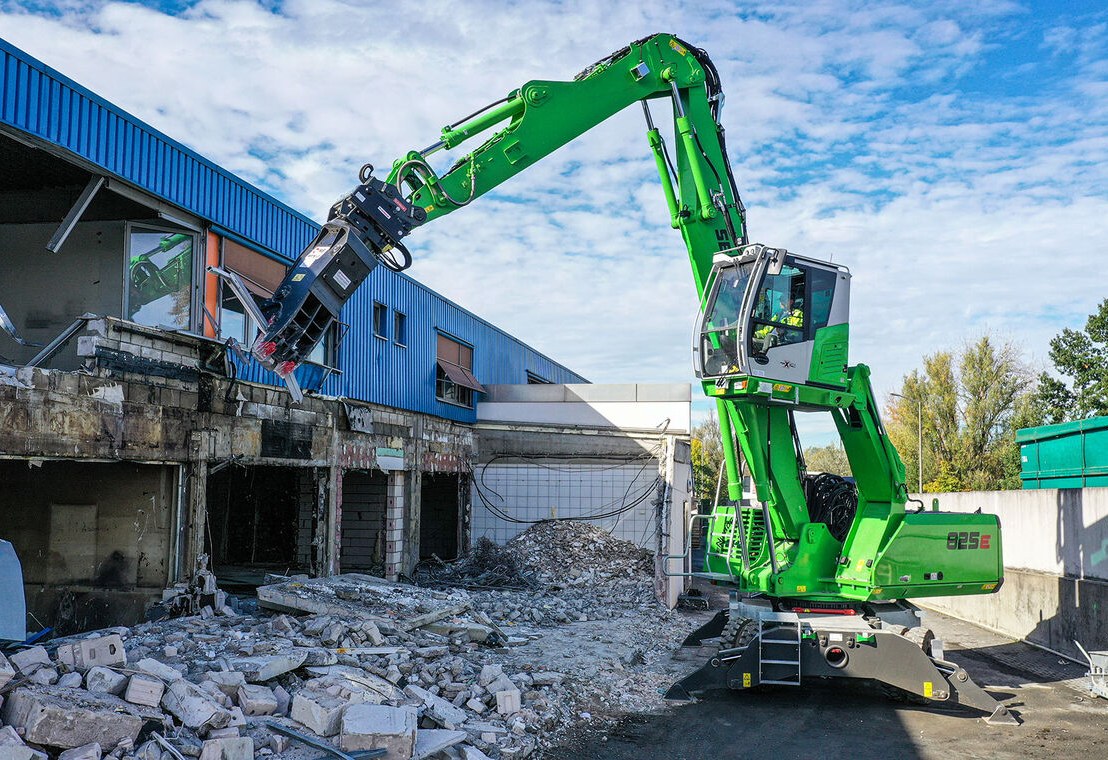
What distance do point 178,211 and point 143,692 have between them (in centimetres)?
752

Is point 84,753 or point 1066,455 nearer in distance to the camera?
point 84,753

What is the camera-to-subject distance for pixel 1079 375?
37.7 meters

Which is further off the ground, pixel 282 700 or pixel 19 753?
pixel 19 753

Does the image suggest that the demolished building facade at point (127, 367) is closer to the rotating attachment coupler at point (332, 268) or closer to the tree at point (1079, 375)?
the rotating attachment coupler at point (332, 268)

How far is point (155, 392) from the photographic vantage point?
36.2 ft

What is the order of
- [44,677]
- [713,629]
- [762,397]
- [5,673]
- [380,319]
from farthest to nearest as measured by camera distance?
[380,319]
[713,629]
[762,397]
[44,677]
[5,673]

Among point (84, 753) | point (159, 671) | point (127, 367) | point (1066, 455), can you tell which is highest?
point (127, 367)

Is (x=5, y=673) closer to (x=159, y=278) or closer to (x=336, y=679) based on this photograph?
(x=336, y=679)

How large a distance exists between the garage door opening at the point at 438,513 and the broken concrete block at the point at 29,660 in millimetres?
14664

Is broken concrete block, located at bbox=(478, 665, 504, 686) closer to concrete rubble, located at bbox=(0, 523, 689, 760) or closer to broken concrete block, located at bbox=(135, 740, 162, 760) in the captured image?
concrete rubble, located at bbox=(0, 523, 689, 760)

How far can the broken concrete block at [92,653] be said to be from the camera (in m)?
7.32

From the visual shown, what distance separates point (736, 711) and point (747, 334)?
4236mm

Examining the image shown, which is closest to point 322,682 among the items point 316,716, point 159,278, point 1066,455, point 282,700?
point 282,700

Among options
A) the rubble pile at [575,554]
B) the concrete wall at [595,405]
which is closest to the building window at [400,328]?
the rubble pile at [575,554]
